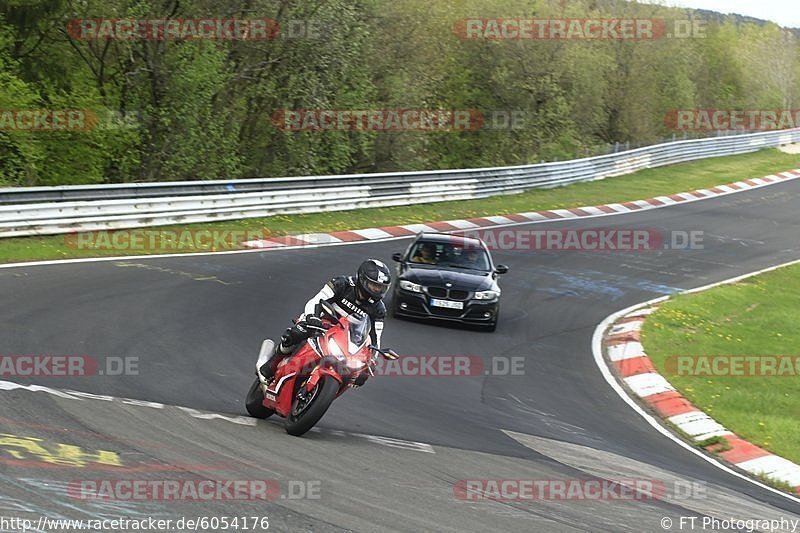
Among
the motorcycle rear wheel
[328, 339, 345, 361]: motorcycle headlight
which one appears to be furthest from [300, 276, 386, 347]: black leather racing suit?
the motorcycle rear wheel

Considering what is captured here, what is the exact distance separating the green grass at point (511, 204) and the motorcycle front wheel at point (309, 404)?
29.1 feet

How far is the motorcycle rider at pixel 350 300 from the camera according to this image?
8539 millimetres

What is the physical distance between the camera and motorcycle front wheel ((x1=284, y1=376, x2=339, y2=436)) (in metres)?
8.18

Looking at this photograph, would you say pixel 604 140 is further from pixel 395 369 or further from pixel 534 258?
pixel 395 369

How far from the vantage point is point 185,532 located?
219 inches

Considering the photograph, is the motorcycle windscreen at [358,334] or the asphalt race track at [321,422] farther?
the motorcycle windscreen at [358,334]
